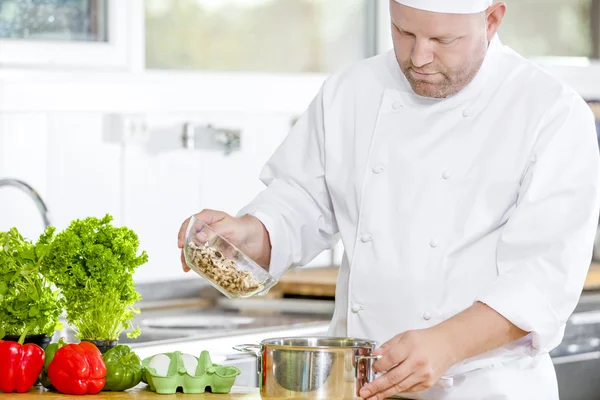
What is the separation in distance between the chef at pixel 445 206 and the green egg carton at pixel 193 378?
26 cm

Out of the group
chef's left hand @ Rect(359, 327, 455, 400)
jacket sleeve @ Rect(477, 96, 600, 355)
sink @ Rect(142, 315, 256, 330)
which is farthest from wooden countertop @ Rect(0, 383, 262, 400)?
sink @ Rect(142, 315, 256, 330)

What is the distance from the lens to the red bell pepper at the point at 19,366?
2.08 metres

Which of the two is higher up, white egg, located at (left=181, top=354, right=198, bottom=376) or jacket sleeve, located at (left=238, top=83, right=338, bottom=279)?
jacket sleeve, located at (left=238, top=83, right=338, bottom=279)

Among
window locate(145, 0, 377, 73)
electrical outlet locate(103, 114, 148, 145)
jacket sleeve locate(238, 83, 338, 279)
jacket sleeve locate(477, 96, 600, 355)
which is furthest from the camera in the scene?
window locate(145, 0, 377, 73)

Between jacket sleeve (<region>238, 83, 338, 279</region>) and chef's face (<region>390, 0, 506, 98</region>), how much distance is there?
0.32 m

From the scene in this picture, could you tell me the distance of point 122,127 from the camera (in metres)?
3.61

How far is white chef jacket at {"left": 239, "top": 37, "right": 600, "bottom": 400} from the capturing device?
80.5 inches

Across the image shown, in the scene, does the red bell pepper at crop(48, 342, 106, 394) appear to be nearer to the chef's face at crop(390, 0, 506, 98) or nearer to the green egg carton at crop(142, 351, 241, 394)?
the green egg carton at crop(142, 351, 241, 394)

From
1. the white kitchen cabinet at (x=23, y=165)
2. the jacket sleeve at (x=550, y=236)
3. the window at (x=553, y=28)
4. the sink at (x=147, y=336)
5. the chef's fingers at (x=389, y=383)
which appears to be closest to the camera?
the chef's fingers at (x=389, y=383)

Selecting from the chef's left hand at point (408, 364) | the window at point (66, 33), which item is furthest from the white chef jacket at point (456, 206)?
the window at point (66, 33)

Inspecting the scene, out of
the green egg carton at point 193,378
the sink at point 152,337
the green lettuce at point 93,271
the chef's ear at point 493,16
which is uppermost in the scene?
the chef's ear at point 493,16

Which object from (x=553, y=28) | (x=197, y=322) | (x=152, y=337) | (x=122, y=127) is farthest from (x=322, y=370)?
(x=553, y=28)

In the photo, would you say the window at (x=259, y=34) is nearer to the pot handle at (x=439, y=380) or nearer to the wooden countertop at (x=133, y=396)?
the wooden countertop at (x=133, y=396)

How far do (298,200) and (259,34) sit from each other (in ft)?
5.98
